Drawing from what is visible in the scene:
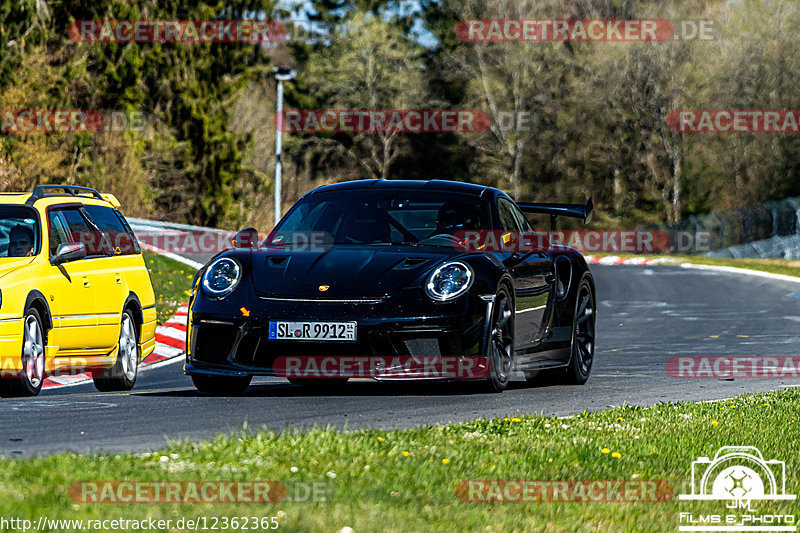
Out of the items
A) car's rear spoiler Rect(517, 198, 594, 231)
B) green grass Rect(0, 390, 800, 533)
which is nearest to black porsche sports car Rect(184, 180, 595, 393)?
car's rear spoiler Rect(517, 198, 594, 231)

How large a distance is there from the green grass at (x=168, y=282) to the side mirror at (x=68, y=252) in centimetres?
830

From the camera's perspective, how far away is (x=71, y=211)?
454 inches

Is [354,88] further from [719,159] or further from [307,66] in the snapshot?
[719,159]

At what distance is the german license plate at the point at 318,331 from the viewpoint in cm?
891

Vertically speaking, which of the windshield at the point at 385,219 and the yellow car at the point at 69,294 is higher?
the windshield at the point at 385,219

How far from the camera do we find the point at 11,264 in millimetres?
9914

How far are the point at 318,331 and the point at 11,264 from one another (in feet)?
8.65

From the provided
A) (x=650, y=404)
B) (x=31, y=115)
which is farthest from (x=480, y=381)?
(x=31, y=115)

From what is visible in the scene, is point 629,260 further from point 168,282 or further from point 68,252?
point 68,252

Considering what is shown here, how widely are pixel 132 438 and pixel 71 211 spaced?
Answer: 4993 millimetres

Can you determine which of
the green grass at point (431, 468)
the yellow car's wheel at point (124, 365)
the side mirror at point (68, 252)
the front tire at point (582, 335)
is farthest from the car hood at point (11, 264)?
the front tire at point (582, 335)

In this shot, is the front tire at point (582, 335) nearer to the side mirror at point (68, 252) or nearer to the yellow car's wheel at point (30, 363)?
the side mirror at point (68, 252)

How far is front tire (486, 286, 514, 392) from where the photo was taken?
9.32 meters

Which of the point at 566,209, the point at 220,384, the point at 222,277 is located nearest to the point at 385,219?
the point at 222,277
